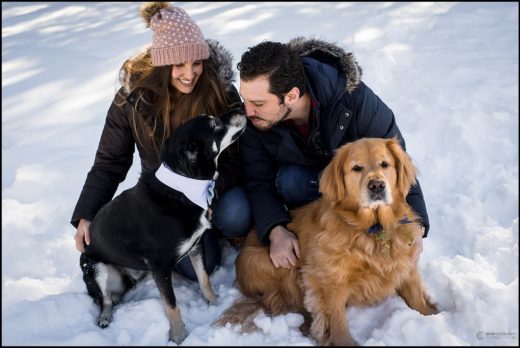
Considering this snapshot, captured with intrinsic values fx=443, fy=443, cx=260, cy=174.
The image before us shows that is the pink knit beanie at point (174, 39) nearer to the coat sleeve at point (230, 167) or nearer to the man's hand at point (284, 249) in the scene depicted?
the coat sleeve at point (230, 167)

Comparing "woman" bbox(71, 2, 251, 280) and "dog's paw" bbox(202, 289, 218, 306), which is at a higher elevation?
"woman" bbox(71, 2, 251, 280)

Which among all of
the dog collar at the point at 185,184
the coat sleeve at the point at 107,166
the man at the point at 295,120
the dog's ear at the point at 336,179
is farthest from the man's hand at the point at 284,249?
the coat sleeve at the point at 107,166

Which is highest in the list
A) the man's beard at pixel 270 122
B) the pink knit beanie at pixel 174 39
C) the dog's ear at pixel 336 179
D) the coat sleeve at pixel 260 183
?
the pink knit beanie at pixel 174 39

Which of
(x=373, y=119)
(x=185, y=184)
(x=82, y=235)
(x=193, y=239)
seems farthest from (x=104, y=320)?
(x=373, y=119)

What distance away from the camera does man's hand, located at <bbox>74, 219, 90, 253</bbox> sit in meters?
3.12

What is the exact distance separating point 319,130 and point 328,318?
127 cm

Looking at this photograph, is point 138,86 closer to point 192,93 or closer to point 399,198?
point 192,93

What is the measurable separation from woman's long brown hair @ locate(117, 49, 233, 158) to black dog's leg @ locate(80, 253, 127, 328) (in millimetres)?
915

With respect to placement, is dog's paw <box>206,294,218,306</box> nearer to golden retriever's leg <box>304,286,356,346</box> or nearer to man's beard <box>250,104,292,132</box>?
golden retriever's leg <box>304,286,356,346</box>

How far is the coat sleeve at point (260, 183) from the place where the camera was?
10.2ft

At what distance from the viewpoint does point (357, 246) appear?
2623 mm

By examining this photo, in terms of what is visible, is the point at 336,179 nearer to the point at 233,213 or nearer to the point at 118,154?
the point at 233,213

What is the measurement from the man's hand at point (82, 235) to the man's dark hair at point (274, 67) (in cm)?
152

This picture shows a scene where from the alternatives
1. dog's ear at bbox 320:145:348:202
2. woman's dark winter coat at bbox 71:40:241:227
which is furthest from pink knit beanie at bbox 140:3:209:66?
dog's ear at bbox 320:145:348:202
